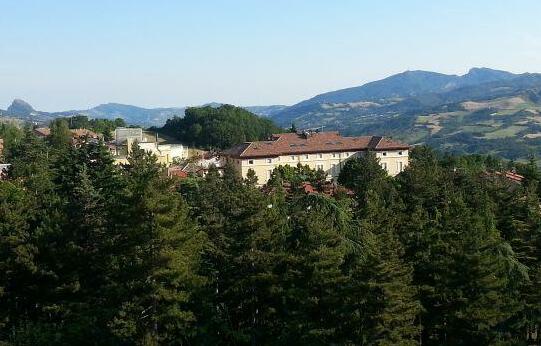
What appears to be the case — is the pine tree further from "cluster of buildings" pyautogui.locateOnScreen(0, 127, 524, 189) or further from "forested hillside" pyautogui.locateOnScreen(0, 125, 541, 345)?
"cluster of buildings" pyautogui.locateOnScreen(0, 127, 524, 189)

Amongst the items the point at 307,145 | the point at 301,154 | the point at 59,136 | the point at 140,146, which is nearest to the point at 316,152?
the point at 307,145

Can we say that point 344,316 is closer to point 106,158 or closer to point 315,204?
point 315,204

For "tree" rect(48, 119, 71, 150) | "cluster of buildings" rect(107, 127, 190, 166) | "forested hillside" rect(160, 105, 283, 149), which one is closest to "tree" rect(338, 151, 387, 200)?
"cluster of buildings" rect(107, 127, 190, 166)

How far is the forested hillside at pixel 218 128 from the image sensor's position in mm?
121812

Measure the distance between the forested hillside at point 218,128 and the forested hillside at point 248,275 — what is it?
8936 cm

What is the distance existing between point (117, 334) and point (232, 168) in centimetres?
3490

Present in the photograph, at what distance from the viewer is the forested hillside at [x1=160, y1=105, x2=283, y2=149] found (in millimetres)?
121812

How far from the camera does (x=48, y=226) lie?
1071 inches

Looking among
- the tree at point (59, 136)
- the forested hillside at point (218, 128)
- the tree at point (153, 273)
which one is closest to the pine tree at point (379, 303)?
the tree at point (153, 273)

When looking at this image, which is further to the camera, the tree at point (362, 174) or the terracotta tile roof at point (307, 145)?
the terracotta tile roof at point (307, 145)

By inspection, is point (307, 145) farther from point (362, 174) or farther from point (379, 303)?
point (379, 303)

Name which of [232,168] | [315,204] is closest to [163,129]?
[232,168]

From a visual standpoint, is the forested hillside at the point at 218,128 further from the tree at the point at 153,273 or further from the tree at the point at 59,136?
the tree at the point at 153,273

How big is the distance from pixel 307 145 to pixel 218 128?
50874mm
